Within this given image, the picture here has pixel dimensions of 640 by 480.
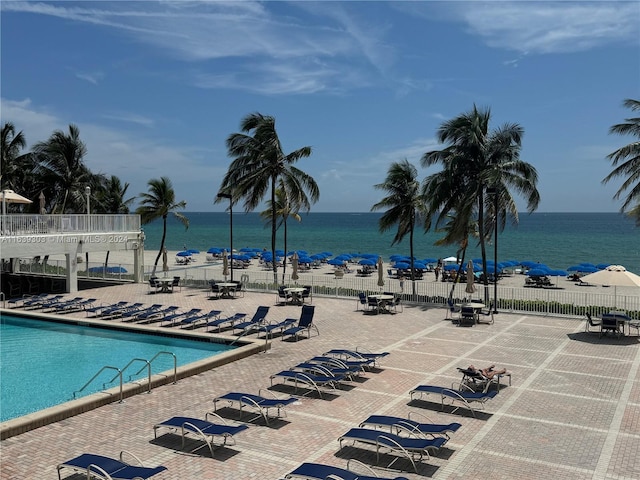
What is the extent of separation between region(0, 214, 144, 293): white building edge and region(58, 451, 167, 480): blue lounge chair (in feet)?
62.3

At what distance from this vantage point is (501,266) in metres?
44.3

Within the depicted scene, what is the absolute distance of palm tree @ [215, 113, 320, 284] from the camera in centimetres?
3219

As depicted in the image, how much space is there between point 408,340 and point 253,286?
43.4 feet

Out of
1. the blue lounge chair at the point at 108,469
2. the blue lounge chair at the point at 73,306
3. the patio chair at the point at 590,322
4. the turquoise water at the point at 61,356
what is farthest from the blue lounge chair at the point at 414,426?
the blue lounge chair at the point at 73,306

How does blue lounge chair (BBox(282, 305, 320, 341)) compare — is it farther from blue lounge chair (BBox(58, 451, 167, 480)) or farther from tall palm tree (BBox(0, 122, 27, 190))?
tall palm tree (BBox(0, 122, 27, 190))

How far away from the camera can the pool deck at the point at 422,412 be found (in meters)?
8.32

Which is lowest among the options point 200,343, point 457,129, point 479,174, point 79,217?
point 200,343

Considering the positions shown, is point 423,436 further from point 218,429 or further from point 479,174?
point 479,174

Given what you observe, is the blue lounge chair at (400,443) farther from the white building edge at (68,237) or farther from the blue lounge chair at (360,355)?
the white building edge at (68,237)

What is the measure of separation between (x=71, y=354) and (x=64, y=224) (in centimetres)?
1176

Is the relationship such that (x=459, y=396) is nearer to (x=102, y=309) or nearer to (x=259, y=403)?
(x=259, y=403)

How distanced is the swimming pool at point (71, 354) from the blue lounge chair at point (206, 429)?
3.32m

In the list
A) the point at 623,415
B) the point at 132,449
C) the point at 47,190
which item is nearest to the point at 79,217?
the point at 47,190

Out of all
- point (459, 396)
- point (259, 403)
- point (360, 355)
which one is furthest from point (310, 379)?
point (459, 396)
